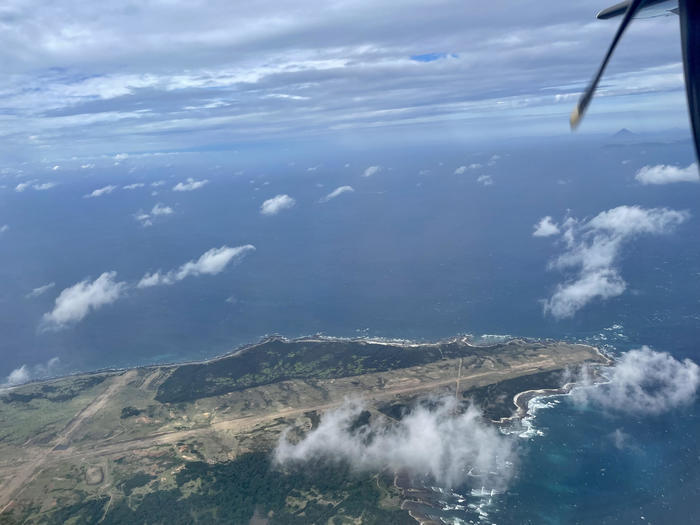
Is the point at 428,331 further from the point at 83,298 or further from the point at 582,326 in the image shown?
the point at 83,298

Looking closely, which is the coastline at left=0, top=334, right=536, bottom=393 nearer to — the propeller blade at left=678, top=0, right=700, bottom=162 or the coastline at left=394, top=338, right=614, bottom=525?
the coastline at left=394, top=338, right=614, bottom=525

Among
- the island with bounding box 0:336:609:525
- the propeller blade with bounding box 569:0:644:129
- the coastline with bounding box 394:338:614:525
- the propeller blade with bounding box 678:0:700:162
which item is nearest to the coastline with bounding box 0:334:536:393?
the island with bounding box 0:336:609:525

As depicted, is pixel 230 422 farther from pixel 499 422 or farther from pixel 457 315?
pixel 457 315

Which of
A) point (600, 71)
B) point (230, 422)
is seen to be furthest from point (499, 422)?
point (600, 71)

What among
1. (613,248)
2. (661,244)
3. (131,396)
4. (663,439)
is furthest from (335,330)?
(661,244)

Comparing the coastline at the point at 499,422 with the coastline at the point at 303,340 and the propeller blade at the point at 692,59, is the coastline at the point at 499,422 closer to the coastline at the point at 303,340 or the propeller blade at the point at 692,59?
the coastline at the point at 303,340
